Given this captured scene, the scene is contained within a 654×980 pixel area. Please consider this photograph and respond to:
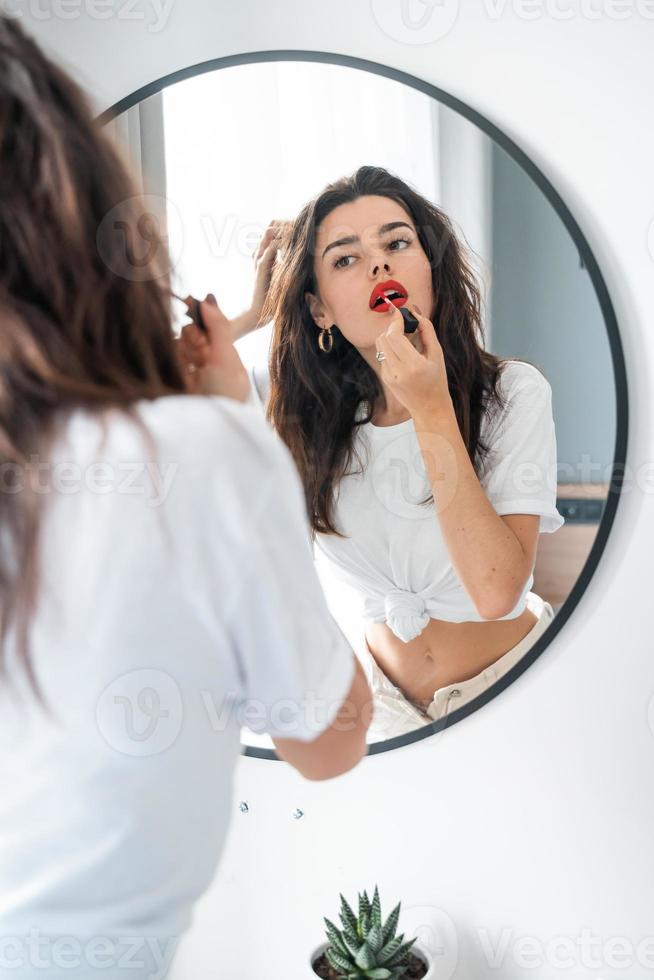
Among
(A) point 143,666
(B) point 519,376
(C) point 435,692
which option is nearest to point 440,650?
(C) point 435,692

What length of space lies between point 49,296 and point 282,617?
0.23 m

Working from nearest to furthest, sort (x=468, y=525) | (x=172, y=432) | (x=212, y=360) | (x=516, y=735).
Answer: (x=172, y=432)
(x=212, y=360)
(x=468, y=525)
(x=516, y=735)

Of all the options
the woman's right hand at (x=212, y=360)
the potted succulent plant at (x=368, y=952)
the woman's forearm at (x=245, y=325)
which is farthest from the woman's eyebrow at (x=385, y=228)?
the potted succulent plant at (x=368, y=952)

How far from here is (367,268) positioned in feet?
→ 3.21

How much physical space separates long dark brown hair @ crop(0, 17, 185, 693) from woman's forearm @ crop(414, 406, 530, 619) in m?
0.46

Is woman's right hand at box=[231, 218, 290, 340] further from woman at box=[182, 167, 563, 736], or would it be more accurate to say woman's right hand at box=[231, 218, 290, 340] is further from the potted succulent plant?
the potted succulent plant

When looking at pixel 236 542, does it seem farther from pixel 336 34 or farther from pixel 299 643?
pixel 336 34

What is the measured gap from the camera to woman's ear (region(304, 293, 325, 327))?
1.00 meters

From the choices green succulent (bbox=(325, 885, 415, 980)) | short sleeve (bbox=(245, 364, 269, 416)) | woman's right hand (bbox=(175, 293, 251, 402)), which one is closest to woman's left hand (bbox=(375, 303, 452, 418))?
short sleeve (bbox=(245, 364, 269, 416))

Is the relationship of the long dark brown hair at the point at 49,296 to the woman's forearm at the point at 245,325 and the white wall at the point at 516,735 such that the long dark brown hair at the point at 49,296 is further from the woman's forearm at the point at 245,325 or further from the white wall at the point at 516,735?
the white wall at the point at 516,735

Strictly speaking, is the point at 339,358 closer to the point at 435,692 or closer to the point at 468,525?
the point at 468,525

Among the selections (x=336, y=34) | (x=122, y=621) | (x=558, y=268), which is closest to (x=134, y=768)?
(x=122, y=621)

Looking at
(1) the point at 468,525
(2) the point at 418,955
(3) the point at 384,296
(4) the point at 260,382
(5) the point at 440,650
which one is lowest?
(2) the point at 418,955

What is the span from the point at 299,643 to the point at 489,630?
1.63ft
